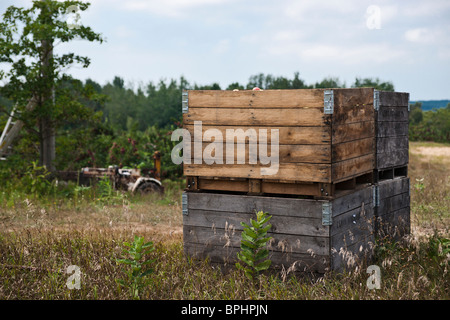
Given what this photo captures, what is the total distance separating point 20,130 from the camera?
46.3 feet

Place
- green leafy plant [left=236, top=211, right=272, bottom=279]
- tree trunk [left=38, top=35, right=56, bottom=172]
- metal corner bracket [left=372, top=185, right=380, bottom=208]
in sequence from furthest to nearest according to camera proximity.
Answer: tree trunk [left=38, top=35, right=56, bottom=172] < metal corner bracket [left=372, top=185, right=380, bottom=208] < green leafy plant [left=236, top=211, right=272, bottom=279]

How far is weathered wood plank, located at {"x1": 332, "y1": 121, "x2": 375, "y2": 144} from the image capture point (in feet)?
17.2

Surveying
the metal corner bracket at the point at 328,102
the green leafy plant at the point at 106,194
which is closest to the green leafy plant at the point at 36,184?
the green leafy plant at the point at 106,194

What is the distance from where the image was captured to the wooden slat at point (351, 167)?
5.29 meters

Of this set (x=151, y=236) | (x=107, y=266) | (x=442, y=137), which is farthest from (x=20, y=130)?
(x=442, y=137)

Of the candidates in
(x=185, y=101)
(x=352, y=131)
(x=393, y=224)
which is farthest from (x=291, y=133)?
(x=393, y=224)

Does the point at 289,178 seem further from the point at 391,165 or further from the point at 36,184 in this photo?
the point at 36,184

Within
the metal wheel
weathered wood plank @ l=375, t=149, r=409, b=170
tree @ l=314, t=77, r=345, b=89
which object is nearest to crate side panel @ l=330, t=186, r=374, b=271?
weathered wood plank @ l=375, t=149, r=409, b=170

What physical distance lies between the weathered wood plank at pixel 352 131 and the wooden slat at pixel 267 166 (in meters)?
0.35

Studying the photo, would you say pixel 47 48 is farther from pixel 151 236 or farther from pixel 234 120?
pixel 234 120

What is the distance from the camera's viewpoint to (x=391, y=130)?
22.7 ft

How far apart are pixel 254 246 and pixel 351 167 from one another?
1.53 m

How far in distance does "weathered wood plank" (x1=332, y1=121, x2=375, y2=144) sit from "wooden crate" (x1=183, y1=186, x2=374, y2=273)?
2.10 feet

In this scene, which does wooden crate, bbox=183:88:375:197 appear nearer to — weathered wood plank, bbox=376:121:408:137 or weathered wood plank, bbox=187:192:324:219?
weathered wood plank, bbox=187:192:324:219
